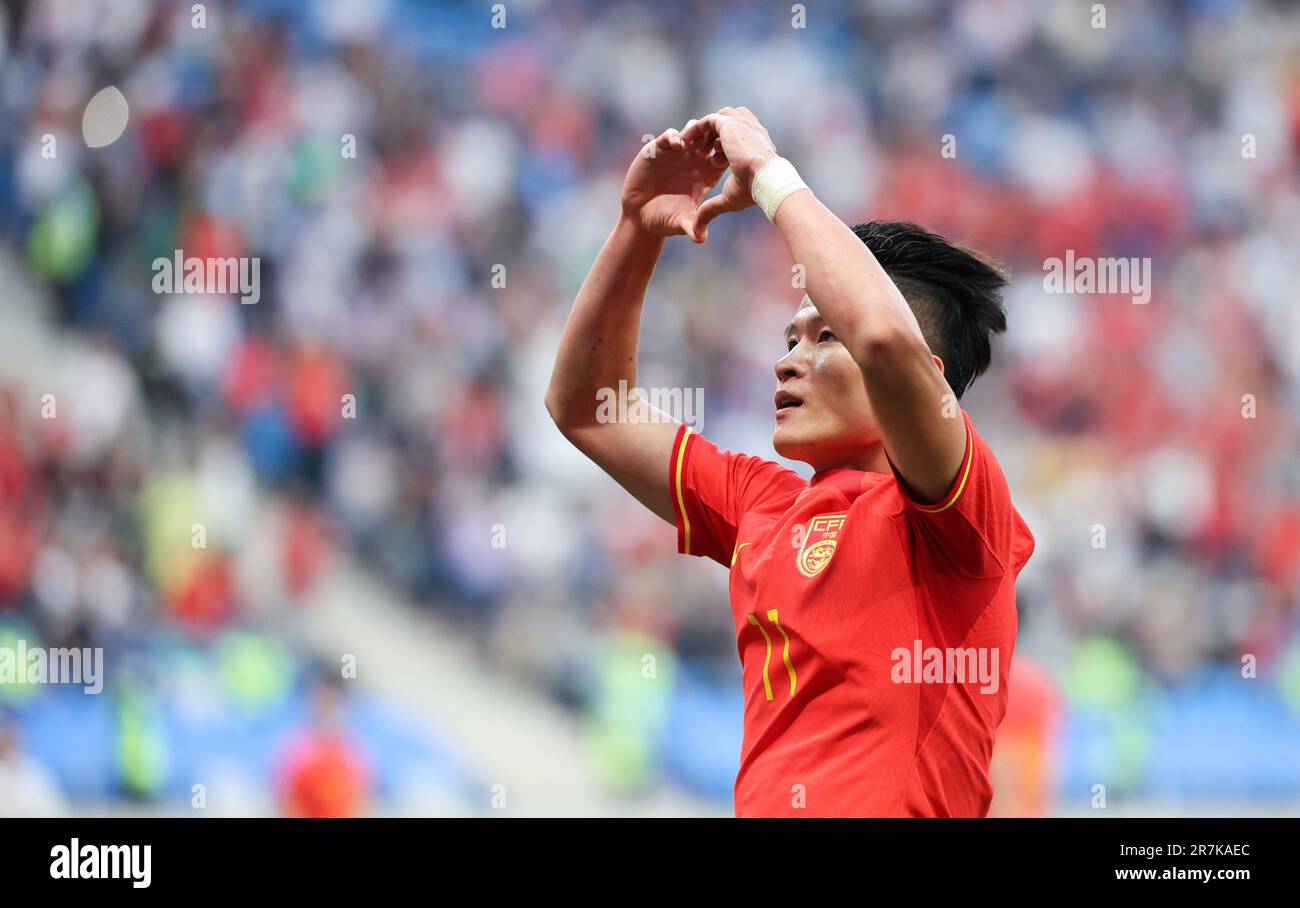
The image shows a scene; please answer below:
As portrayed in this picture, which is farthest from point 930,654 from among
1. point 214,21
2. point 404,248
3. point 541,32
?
point 214,21

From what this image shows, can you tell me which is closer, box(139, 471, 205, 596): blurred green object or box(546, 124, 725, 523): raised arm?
box(546, 124, 725, 523): raised arm

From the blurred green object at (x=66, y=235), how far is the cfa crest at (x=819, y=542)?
644 cm

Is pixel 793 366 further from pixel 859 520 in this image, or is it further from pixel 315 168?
pixel 315 168

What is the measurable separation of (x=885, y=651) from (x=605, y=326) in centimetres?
90

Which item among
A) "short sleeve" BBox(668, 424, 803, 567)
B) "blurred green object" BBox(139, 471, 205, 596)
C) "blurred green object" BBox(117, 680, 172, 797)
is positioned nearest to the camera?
"short sleeve" BBox(668, 424, 803, 567)

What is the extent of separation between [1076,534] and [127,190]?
209 inches

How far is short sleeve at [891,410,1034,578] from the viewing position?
2.15 m

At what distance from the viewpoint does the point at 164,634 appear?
258 inches

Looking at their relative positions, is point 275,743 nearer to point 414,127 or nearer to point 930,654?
point 414,127

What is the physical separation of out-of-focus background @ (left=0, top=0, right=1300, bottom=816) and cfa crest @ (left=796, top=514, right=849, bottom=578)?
3.09 m

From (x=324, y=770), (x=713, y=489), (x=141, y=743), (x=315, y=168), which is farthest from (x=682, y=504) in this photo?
(x=315, y=168)

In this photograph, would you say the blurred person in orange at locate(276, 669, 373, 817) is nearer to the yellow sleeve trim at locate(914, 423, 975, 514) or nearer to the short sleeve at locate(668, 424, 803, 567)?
the short sleeve at locate(668, 424, 803, 567)

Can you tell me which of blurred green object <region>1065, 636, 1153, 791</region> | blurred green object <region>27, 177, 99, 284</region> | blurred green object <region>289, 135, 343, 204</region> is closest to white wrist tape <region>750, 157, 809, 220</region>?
blurred green object <region>1065, 636, 1153, 791</region>

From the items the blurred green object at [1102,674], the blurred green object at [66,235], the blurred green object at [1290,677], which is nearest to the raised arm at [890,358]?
the blurred green object at [1102,674]
